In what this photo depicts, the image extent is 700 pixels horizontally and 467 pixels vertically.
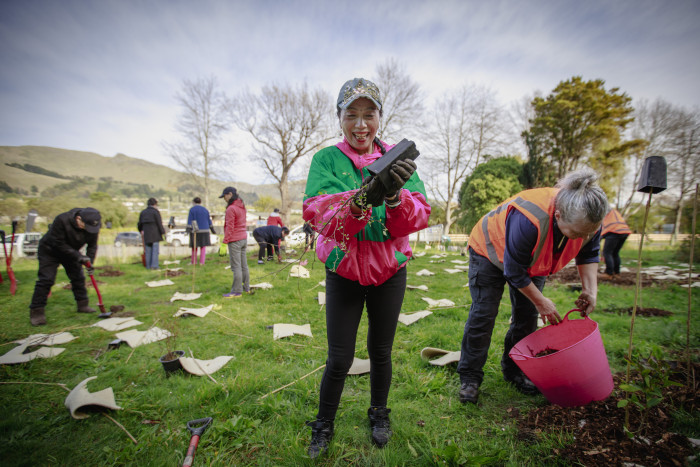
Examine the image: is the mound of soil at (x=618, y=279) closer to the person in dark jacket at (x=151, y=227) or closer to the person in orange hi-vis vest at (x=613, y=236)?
the person in orange hi-vis vest at (x=613, y=236)

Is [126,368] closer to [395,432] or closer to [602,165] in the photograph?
[395,432]

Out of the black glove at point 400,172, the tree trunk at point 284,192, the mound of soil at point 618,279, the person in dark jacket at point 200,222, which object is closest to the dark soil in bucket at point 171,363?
the black glove at point 400,172

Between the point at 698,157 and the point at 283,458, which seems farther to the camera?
the point at 698,157

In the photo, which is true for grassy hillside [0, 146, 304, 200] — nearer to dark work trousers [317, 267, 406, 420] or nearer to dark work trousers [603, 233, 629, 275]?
dark work trousers [317, 267, 406, 420]

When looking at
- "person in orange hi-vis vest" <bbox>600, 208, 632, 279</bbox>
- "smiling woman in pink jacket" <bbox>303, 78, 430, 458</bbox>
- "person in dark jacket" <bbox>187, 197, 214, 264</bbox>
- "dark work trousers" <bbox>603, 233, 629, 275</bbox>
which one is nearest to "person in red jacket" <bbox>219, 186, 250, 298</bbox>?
"person in dark jacket" <bbox>187, 197, 214, 264</bbox>

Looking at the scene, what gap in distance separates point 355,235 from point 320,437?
3.94ft

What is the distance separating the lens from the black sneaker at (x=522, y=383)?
2197 mm

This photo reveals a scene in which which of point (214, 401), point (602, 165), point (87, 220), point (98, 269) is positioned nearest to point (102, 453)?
point (214, 401)

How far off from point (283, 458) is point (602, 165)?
21820 mm

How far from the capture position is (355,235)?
138cm

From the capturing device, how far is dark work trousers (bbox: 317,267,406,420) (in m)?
1.46

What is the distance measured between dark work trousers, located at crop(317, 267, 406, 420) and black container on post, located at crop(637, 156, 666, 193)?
4.93 feet

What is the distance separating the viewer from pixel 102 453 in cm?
163

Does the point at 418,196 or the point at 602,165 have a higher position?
the point at 602,165
